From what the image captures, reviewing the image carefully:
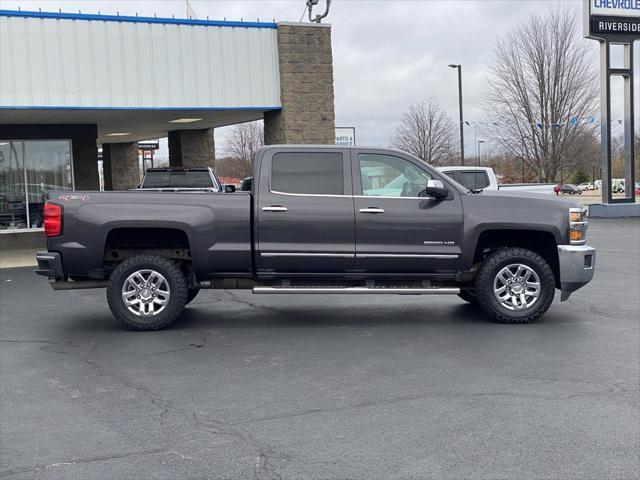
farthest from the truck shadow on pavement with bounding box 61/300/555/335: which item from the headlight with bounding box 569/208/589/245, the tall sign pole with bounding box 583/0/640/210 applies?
the tall sign pole with bounding box 583/0/640/210

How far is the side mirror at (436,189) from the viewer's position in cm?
843

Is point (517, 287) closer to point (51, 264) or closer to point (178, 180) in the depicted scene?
point (51, 264)

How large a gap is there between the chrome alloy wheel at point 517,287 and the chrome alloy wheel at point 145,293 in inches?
149

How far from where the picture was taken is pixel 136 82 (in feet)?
53.1

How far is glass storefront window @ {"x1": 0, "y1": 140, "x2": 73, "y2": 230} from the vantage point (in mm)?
20391

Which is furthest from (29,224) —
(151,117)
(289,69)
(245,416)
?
(245,416)

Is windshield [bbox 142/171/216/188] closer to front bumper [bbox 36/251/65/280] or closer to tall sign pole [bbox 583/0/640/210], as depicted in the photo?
front bumper [bbox 36/251/65/280]

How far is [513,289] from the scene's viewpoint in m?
8.73

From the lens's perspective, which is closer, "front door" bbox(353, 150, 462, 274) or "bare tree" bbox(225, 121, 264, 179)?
"front door" bbox(353, 150, 462, 274)

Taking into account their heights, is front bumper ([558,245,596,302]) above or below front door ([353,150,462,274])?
below

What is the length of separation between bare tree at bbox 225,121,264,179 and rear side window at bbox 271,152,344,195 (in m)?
36.9

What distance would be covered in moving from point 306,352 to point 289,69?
1103cm

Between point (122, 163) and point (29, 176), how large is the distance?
513 inches

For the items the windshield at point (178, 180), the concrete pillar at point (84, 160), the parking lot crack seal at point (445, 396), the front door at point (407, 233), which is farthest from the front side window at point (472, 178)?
the parking lot crack seal at point (445, 396)
